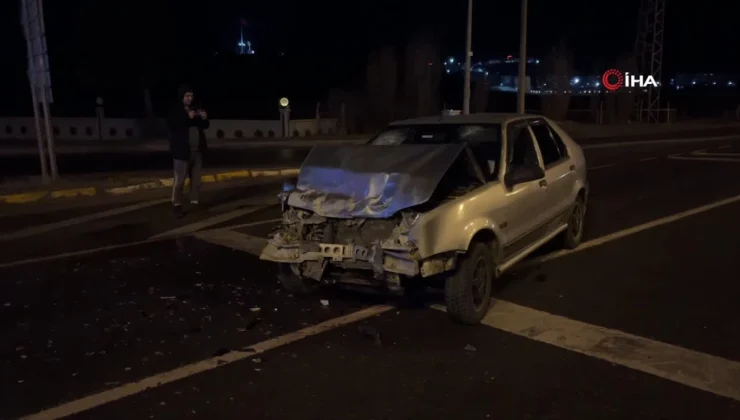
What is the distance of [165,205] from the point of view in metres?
12.7

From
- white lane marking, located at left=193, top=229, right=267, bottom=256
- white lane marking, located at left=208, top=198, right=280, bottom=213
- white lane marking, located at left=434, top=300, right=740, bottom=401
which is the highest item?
white lane marking, located at left=208, top=198, right=280, bottom=213

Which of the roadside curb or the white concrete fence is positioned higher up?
the white concrete fence

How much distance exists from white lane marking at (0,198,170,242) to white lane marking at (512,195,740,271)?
22.2 feet

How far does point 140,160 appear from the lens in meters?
21.3

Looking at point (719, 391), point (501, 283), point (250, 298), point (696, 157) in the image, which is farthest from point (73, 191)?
point (696, 157)

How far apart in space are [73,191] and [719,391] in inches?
471

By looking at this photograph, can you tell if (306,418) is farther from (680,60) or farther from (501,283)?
(680,60)

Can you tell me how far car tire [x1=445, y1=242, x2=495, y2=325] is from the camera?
601cm

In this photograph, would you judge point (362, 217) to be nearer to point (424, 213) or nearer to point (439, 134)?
point (424, 213)

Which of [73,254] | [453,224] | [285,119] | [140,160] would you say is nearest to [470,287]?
[453,224]

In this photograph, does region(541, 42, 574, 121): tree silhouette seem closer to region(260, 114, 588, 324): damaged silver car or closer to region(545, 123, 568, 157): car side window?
region(545, 123, 568, 157): car side window

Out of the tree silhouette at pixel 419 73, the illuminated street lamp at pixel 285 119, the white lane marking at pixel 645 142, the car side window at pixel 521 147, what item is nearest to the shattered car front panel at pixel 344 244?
the car side window at pixel 521 147

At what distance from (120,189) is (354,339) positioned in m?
9.71

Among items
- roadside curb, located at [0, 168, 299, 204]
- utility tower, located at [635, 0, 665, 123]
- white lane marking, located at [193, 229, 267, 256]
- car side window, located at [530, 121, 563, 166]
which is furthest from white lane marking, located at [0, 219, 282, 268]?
utility tower, located at [635, 0, 665, 123]
